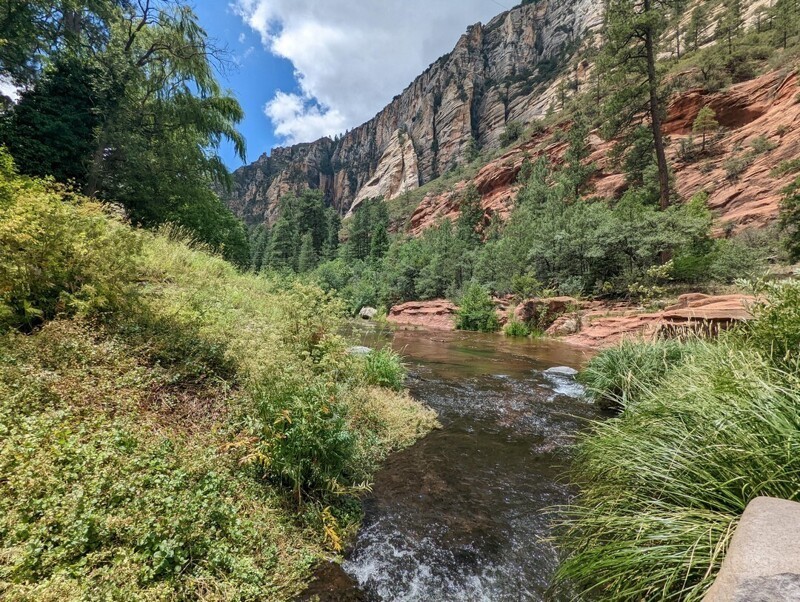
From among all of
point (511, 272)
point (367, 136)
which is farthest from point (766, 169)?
point (367, 136)

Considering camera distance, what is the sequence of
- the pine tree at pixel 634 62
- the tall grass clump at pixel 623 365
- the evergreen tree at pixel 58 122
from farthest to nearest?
the pine tree at pixel 634 62
the evergreen tree at pixel 58 122
the tall grass clump at pixel 623 365

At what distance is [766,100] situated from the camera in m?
29.1

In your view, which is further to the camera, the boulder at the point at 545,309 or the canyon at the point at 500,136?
the canyon at the point at 500,136

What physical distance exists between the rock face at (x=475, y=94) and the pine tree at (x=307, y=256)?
41.9m

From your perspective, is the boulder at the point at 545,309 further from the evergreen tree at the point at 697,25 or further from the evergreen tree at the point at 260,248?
the evergreen tree at the point at 260,248

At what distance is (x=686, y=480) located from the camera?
232 centimetres

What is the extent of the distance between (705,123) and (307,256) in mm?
51855

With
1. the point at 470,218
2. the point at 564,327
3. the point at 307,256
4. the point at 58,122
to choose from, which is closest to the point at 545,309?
the point at 564,327

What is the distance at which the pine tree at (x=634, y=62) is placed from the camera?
16.9m

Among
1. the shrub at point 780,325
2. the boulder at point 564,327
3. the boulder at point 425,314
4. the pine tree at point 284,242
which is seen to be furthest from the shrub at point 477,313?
the pine tree at point 284,242

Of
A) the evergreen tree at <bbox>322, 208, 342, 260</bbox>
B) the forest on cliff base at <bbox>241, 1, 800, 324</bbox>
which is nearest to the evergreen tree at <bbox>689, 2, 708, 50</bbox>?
the forest on cliff base at <bbox>241, 1, 800, 324</bbox>

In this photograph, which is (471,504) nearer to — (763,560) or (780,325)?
(763,560)

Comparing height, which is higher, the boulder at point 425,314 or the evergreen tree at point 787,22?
the evergreen tree at point 787,22

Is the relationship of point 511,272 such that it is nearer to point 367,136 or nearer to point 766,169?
point 766,169
